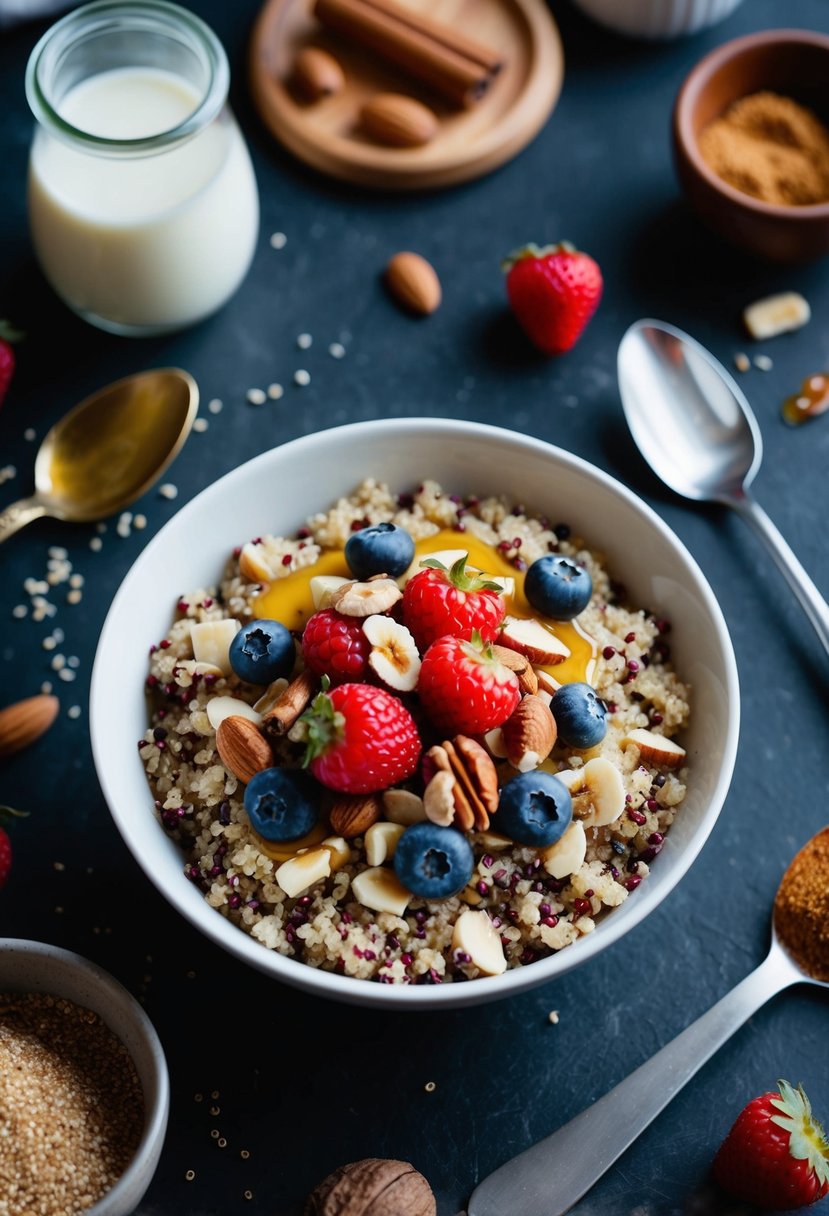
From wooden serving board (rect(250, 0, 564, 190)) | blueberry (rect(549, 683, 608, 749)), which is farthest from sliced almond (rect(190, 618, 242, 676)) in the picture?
wooden serving board (rect(250, 0, 564, 190))

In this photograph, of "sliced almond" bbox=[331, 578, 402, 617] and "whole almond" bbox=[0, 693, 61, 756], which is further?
"whole almond" bbox=[0, 693, 61, 756]

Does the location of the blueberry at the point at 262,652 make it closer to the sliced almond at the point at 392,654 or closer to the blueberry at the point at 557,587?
the sliced almond at the point at 392,654

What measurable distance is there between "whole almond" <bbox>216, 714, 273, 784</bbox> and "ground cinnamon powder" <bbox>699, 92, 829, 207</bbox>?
1.43 m

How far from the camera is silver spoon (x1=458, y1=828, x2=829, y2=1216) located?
1802 millimetres

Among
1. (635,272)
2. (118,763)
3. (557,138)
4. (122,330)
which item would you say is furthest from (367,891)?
(557,138)

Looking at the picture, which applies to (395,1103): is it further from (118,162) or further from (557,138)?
(557,138)

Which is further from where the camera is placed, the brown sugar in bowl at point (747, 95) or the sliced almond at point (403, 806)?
the brown sugar in bowl at point (747, 95)

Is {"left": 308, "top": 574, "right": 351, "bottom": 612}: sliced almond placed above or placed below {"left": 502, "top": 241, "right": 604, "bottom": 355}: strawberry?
below

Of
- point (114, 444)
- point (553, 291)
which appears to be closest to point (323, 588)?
point (114, 444)

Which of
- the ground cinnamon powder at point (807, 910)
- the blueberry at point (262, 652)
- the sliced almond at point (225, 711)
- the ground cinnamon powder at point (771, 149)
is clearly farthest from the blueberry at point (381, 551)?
the ground cinnamon powder at point (771, 149)

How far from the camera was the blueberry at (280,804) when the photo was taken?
5.20ft

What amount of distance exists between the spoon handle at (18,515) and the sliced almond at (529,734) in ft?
3.31

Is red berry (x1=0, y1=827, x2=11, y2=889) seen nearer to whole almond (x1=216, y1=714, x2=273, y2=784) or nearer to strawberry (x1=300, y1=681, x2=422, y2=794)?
whole almond (x1=216, y1=714, x2=273, y2=784)

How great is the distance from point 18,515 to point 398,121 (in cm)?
105
